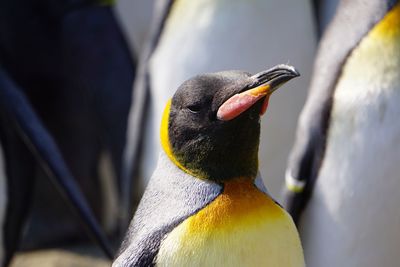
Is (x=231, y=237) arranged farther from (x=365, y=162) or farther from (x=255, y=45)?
(x=255, y=45)

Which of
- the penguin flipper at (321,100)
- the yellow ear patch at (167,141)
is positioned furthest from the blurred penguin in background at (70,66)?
the yellow ear patch at (167,141)

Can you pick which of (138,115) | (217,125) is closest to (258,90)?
(217,125)

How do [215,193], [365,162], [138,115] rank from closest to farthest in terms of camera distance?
[215,193]
[365,162]
[138,115]

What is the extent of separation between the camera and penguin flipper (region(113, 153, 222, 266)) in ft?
6.47

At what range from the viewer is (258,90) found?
189 centimetres

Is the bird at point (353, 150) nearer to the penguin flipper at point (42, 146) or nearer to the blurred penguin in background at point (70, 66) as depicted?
the penguin flipper at point (42, 146)

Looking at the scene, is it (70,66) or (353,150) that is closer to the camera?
(353,150)

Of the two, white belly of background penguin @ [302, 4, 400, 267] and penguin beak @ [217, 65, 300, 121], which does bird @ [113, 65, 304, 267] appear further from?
white belly of background penguin @ [302, 4, 400, 267]

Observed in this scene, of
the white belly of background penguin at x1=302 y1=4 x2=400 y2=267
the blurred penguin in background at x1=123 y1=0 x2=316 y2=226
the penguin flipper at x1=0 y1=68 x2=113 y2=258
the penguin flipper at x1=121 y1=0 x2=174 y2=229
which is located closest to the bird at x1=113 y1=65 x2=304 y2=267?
the white belly of background penguin at x1=302 y1=4 x2=400 y2=267

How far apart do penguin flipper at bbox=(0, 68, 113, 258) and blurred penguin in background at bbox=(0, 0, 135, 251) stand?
0.76ft

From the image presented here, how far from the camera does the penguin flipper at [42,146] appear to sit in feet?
11.4

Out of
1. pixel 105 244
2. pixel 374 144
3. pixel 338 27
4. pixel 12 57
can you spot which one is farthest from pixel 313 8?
pixel 12 57

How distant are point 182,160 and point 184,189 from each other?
6cm

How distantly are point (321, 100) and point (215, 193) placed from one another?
36.1 inches
